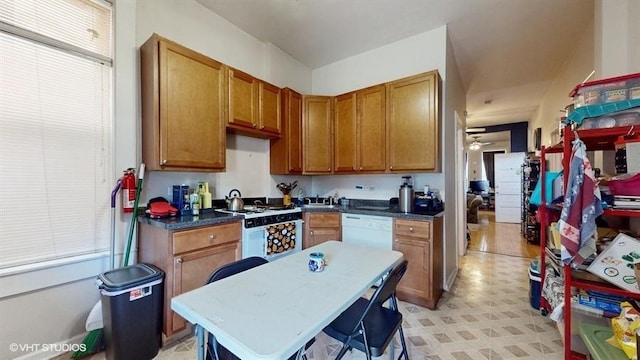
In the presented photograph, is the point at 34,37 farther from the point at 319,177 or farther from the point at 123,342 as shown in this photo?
the point at 319,177

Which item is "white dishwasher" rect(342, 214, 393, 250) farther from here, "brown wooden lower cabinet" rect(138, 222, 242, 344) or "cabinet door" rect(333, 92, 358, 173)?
"brown wooden lower cabinet" rect(138, 222, 242, 344)

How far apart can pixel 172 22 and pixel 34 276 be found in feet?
7.61

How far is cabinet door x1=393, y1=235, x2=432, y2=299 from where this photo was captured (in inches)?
96.5

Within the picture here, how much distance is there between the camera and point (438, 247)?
2611 millimetres

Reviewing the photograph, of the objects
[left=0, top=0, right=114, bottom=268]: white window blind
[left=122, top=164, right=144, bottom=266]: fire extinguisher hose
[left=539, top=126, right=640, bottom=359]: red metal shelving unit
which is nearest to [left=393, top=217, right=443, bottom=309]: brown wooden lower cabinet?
[left=539, top=126, right=640, bottom=359]: red metal shelving unit

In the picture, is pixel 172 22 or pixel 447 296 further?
pixel 447 296

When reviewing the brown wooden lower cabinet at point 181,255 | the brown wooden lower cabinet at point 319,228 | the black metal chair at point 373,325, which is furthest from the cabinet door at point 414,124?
the brown wooden lower cabinet at point 181,255

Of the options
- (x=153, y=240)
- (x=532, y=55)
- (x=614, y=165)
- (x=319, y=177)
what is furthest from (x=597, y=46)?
(x=153, y=240)

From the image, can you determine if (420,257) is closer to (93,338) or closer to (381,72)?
(381,72)

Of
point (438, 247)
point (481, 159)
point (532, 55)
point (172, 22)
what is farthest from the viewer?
point (481, 159)

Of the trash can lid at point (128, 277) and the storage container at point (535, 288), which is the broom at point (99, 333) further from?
the storage container at point (535, 288)

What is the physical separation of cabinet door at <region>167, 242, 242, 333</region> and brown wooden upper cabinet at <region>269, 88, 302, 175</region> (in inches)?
51.7

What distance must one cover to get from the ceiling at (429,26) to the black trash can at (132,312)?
2.62 meters

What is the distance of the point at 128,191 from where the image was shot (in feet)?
6.70
